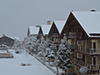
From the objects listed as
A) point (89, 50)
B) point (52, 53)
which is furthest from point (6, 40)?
point (89, 50)

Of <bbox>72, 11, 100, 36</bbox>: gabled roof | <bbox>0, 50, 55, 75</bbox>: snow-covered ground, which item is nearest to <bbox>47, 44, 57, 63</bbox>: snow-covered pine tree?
<bbox>0, 50, 55, 75</bbox>: snow-covered ground

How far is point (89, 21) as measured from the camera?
30953 millimetres

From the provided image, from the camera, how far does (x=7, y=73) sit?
112ft

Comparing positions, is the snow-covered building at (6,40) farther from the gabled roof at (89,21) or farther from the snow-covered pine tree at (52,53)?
the gabled roof at (89,21)

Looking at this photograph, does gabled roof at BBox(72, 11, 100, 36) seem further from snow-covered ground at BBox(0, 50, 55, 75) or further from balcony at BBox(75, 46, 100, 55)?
snow-covered ground at BBox(0, 50, 55, 75)

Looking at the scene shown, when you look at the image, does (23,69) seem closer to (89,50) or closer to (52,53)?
(52,53)

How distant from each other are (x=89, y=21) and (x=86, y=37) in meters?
3.94

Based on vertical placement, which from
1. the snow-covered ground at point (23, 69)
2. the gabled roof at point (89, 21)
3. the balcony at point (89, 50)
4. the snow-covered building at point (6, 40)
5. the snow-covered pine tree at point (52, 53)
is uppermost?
the gabled roof at point (89, 21)

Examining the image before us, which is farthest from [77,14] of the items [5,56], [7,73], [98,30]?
[5,56]

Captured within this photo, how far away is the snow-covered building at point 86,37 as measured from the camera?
27559mm

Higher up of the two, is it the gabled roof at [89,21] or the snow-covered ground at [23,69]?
the gabled roof at [89,21]

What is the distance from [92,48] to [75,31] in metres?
5.67

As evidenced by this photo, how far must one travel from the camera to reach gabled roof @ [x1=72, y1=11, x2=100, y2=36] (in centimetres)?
2866

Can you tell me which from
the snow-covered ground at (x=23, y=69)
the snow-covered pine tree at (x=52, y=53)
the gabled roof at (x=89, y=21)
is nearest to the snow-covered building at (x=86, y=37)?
the gabled roof at (x=89, y=21)
